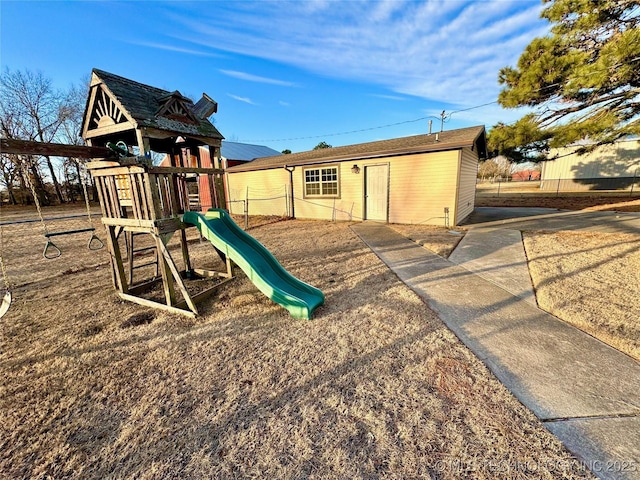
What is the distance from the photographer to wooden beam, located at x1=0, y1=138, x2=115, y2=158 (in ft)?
7.71

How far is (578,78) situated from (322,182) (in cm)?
789

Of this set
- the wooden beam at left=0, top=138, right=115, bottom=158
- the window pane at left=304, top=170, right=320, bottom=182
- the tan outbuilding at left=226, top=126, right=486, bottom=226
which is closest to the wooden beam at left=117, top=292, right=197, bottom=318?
the wooden beam at left=0, top=138, right=115, bottom=158

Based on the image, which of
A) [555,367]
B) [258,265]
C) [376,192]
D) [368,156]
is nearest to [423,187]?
[376,192]

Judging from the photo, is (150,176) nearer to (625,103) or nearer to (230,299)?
(230,299)

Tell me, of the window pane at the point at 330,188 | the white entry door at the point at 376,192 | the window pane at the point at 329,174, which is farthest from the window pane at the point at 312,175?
the white entry door at the point at 376,192

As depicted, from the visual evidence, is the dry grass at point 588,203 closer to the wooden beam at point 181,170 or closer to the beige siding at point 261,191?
the beige siding at point 261,191

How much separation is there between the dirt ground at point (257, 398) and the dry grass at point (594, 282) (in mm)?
1580

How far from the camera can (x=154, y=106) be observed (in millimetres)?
3641

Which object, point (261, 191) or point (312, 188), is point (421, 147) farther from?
point (261, 191)

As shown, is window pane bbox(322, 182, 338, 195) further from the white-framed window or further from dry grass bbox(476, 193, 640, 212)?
dry grass bbox(476, 193, 640, 212)

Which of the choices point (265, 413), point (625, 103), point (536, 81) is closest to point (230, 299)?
point (265, 413)

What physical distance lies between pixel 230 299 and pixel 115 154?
233cm

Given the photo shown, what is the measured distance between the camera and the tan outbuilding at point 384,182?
851 centimetres

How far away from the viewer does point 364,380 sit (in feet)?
7.25
